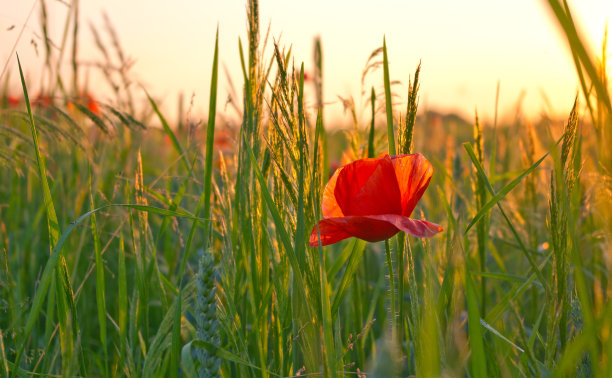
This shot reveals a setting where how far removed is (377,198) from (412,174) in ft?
0.20

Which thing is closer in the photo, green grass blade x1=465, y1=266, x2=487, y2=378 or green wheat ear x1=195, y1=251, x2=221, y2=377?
green grass blade x1=465, y1=266, x2=487, y2=378

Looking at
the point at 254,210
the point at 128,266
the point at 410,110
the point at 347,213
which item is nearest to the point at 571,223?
the point at 410,110

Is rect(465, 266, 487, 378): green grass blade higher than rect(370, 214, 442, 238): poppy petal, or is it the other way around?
rect(370, 214, 442, 238): poppy petal

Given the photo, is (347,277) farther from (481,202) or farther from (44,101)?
(44,101)

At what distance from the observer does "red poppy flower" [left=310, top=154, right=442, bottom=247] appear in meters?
0.79

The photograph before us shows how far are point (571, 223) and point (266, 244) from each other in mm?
582

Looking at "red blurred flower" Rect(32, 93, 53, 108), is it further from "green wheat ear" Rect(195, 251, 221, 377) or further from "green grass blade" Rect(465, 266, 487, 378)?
"green grass blade" Rect(465, 266, 487, 378)

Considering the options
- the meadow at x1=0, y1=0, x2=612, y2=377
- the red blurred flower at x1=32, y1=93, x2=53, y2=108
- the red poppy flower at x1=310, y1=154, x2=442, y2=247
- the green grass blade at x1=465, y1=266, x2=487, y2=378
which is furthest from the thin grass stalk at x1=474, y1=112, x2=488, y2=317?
the red blurred flower at x1=32, y1=93, x2=53, y2=108

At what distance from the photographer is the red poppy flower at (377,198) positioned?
790 millimetres

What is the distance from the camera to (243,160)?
1063mm

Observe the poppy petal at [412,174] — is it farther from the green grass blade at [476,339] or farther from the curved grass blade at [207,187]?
the curved grass blade at [207,187]

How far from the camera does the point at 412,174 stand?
86 centimetres

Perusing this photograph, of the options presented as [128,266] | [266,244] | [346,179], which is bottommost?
[128,266]

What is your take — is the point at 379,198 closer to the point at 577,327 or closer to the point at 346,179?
the point at 346,179
